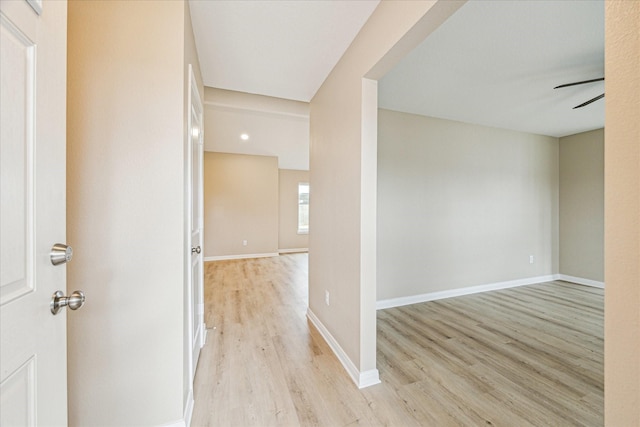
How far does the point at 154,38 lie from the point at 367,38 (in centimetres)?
123

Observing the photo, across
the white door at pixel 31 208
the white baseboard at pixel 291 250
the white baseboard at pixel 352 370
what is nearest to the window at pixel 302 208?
the white baseboard at pixel 291 250

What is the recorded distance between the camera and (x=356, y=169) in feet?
5.69

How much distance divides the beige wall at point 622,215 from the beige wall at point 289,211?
22.3 ft

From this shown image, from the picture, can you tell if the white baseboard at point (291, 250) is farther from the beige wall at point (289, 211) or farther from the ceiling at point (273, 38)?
the ceiling at point (273, 38)

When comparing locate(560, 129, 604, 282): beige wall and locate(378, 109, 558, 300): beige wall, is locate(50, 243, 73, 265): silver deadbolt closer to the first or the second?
locate(378, 109, 558, 300): beige wall

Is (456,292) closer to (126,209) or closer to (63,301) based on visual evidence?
(126,209)

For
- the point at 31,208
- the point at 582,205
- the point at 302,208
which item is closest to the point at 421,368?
the point at 31,208

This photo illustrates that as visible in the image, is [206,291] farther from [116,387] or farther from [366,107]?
[366,107]

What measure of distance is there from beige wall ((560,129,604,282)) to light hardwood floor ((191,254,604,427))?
948mm

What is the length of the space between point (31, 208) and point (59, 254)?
0.49 ft

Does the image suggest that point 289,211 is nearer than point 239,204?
No

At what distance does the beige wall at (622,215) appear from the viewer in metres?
0.50

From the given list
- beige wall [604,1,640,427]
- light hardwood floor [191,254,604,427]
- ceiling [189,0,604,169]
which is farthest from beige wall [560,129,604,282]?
beige wall [604,1,640,427]

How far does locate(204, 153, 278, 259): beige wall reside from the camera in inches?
228
